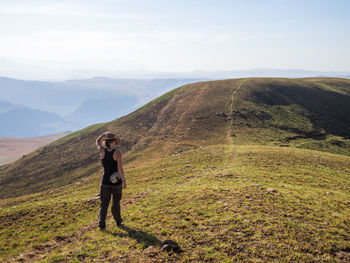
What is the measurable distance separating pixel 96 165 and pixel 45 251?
116ft

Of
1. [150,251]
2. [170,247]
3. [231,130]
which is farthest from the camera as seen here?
[231,130]

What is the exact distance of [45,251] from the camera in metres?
12.3

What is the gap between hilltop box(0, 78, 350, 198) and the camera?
45094 mm

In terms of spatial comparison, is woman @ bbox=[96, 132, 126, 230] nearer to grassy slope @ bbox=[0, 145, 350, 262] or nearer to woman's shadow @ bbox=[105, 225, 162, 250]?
woman's shadow @ bbox=[105, 225, 162, 250]

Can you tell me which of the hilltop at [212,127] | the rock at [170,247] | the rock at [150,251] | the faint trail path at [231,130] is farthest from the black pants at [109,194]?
the hilltop at [212,127]

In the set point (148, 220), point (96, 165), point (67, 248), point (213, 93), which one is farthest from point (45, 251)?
point (213, 93)

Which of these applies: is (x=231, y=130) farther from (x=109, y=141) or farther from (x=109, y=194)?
(x=109, y=141)

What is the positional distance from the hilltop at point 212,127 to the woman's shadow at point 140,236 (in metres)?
28.9

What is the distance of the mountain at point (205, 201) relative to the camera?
33.9ft

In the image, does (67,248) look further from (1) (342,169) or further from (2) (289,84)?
(2) (289,84)

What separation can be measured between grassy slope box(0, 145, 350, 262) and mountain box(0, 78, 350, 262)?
0.21 ft

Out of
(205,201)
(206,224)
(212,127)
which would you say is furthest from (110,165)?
(212,127)

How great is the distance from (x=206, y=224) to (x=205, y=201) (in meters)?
3.20

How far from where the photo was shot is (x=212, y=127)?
51.7 metres
